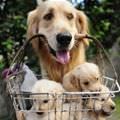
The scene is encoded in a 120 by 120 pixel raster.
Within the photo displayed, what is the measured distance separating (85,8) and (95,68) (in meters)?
3.82

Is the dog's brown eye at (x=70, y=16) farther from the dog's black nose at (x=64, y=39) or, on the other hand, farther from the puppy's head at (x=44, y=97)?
the puppy's head at (x=44, y=97)

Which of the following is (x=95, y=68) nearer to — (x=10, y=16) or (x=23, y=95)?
(x=23, y=95)

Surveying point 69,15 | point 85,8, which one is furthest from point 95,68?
point 85,8

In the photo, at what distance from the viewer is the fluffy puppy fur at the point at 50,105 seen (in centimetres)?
278

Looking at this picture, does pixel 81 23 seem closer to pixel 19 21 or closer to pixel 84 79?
pixel 84 79

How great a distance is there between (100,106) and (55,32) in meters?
0.63

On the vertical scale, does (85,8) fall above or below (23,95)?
below

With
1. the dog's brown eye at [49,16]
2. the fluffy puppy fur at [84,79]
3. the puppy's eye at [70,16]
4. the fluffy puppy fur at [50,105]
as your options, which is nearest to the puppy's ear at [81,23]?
the puppy's eye at [70,16]

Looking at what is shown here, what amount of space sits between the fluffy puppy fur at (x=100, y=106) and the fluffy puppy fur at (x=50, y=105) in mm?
67

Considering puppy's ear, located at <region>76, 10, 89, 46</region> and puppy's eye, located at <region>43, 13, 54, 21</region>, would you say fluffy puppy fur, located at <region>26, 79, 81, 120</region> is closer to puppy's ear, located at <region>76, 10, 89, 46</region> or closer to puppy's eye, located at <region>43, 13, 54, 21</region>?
puppy's eye, located at <region>43, 13, 54, 21</region>

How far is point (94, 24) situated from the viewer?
6.89 metres

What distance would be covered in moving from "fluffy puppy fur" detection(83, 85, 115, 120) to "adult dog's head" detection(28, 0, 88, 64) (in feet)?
1.39

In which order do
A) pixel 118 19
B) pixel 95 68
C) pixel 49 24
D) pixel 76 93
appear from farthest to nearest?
pixel 118 19 < pixel 49 24 < pixel 95 68 < pixel 76 93

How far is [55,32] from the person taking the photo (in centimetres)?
328
